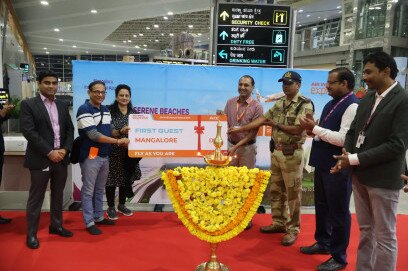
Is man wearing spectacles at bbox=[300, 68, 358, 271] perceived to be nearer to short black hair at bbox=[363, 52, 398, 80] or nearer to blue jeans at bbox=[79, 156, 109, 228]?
short black hair at bbox=[363, 52, 398, 80]

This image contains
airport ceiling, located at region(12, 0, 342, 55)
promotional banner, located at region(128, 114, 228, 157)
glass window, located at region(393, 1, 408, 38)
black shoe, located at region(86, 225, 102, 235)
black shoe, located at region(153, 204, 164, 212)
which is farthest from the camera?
glass window, located at region(393, 1, 408, 38)

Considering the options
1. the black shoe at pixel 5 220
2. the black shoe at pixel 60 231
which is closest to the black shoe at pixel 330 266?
the black shoe at pixel 60 231

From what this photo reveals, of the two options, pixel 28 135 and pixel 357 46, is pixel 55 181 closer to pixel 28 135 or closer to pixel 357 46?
pixel 28 135

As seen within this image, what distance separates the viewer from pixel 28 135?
124 inches

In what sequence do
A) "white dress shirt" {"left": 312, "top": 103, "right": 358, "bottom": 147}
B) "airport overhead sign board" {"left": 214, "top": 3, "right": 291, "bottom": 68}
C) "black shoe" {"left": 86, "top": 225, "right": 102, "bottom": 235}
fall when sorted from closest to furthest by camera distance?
"white dress shirt" {"left": 312, "top": 103, "right": 358, "bottom": 147}, "black shoe" {"left": 86, "top": 225, "right": 102, "bottom": 235}, "airport overhead sign board" {"left": 214, "top": 3, "right": 291, "bottom": 68}

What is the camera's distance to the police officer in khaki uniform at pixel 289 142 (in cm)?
341

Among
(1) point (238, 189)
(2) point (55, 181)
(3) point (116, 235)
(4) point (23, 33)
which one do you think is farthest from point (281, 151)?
(4) point (23, 33)

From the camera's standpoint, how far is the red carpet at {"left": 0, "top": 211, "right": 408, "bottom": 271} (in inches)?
119

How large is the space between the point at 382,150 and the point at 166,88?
2748mm

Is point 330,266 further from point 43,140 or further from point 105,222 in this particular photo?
point 43,140

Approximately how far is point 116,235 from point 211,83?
2.05m

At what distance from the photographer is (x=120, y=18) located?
14.1 metres

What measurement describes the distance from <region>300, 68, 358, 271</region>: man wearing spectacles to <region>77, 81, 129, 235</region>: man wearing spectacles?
1890 millimetres

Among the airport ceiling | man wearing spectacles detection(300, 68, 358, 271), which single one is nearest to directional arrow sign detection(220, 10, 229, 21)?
the airport ceiling
